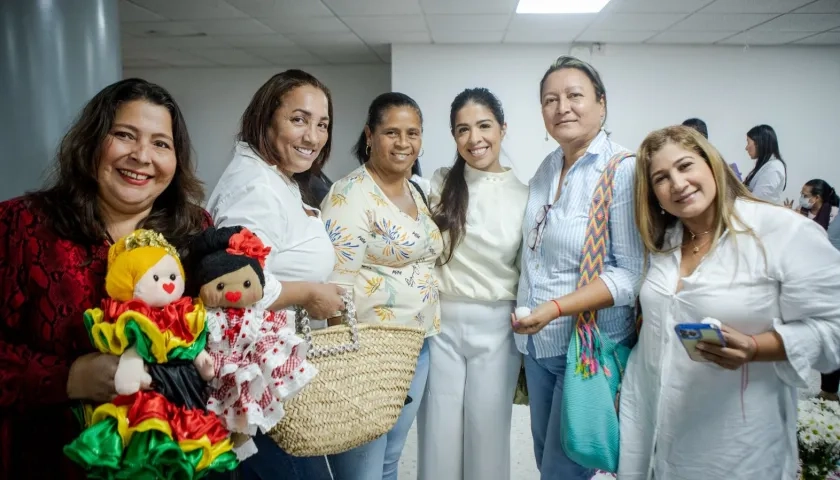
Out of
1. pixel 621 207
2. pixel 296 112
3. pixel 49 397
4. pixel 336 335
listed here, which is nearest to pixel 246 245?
pixel 336 335

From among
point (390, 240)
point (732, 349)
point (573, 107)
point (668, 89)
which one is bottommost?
point (732, 349)

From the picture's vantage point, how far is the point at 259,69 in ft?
25.1

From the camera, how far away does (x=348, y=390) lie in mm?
1337

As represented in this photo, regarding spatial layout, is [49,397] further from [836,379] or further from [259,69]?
[259,69]

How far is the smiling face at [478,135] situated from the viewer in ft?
6.68

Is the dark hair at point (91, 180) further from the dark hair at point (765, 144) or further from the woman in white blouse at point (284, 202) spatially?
the dark hair at point (765, 144)

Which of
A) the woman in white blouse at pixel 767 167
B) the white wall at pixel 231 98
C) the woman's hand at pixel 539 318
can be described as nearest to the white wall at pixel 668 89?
the woman in white blouse at pixel 767 167

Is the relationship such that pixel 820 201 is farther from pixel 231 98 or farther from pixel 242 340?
pixel 231 98

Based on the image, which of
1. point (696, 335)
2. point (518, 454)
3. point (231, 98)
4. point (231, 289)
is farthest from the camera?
point (231, 98)

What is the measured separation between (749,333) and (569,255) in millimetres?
547

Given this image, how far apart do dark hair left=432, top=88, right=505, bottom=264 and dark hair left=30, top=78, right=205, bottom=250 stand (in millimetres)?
1001

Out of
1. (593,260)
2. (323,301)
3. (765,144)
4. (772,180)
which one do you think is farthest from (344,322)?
(765,144)

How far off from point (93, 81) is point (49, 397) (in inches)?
61.4

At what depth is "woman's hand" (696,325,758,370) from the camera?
Result: 4.30ft
